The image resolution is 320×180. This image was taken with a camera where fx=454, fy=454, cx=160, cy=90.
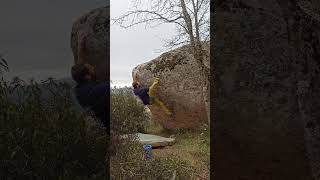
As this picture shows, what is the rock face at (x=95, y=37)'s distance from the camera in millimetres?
3895

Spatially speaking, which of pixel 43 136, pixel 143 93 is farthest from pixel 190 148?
pixel 43 136

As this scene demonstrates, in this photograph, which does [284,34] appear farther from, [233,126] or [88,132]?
[88,132]

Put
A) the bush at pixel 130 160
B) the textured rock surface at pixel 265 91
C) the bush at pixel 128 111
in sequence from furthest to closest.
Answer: the bush at pixel 128 111
the bush at pixel 130 160
the textured rock surface at pixel 265 91

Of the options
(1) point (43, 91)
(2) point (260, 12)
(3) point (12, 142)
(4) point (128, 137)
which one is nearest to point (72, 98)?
(1) point (43, 91)

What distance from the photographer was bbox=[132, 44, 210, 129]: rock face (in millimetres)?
6766

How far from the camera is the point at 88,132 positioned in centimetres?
329

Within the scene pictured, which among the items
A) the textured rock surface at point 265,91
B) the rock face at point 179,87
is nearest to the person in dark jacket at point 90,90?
the textured rock surface at point 265,91

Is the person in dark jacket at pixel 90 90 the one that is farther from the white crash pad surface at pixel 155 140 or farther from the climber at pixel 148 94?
the climber at pixel 148 94

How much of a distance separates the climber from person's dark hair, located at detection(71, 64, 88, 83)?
127 inches

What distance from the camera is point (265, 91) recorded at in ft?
8.54

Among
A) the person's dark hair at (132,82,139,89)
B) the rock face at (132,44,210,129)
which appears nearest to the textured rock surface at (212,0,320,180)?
the rock face at (132,44,210,129)

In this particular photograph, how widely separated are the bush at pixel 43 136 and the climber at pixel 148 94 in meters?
3.76

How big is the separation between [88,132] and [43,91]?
0.46 metres

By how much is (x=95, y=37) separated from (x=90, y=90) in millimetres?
851
